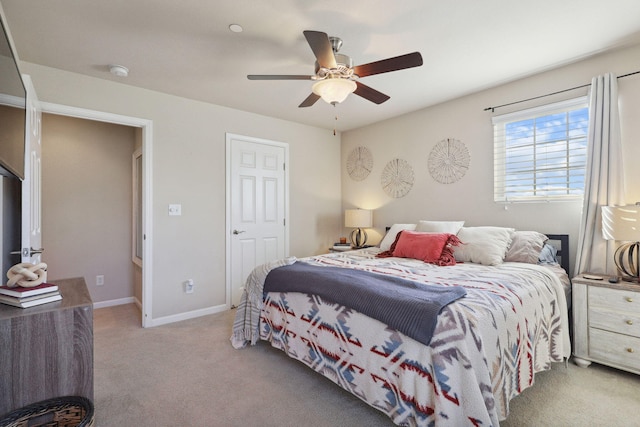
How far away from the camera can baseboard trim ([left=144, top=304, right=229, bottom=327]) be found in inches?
135

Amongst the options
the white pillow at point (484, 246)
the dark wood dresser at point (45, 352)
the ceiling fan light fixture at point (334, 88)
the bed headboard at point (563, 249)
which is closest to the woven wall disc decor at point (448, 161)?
the white pillow at point (484, 246)

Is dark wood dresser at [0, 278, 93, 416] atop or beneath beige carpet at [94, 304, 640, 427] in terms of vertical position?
atop

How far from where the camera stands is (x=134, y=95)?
329 cm

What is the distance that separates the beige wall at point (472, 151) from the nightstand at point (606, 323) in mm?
636

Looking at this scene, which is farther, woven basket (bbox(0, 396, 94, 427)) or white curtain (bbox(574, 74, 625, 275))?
white curtain (bbox(574, 74, 625, 275))

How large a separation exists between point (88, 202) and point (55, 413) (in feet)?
10.8

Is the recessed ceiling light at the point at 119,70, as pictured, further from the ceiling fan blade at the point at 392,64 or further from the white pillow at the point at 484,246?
the white pillow at the point at 484,246

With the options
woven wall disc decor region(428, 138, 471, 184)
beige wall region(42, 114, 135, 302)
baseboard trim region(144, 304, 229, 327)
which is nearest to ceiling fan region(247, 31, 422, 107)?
woven wall disc decor region(428, 138, 471, 184)

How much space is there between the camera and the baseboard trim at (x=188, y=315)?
3.42 metres

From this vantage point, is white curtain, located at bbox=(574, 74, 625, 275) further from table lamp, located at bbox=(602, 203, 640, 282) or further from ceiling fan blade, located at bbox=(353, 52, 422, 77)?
ceiling fan blade, located at bbox=(353, 52, 422, 77)

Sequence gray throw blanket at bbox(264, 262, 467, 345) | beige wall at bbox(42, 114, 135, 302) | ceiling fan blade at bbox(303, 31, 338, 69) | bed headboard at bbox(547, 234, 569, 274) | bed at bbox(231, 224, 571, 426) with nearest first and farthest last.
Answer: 1. bed at bbox(231, 224, 571, 426)
2. gray throw blanket at bbox(264, 262, 467, 345)
3. ceiling fan blade at bbox(303, 31, 338, 69)
4. bed headboard at bbox(547, 234, 569, 274)
5. beige wall at bbox(42, 114, 135, 302)

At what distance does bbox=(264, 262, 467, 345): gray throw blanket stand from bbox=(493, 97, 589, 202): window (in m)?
1.94

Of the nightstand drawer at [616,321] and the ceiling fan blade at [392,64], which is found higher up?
the ceiling fan blade at [392,64]

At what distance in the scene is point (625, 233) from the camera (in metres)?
2.27
